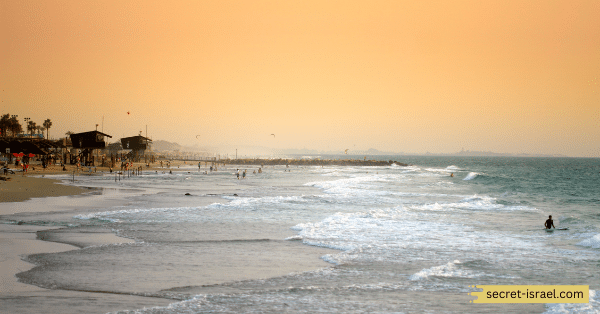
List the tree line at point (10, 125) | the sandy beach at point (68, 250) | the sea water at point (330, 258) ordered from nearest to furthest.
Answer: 1. the sandy beach at point (68, 250)
2. the sea water at point (330, 258)
3. the tree line at point (10, 125)

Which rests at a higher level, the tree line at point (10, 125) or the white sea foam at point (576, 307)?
the tree line at point (10, 125)

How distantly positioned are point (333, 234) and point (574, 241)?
32.2ft

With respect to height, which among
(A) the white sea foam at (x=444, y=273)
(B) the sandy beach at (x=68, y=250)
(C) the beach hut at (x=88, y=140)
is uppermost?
(C) the beach hut at (x=88, y=140)

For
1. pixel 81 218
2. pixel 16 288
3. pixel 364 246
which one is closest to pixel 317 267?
pixel 364 246

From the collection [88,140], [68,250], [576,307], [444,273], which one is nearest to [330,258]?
[444,273]

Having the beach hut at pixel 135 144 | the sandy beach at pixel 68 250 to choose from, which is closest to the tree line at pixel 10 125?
the beach hut at pixel 135 144

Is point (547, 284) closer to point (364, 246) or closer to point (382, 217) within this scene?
Result: point (364, 246)

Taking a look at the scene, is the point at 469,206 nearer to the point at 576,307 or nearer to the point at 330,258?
the point at 330,258

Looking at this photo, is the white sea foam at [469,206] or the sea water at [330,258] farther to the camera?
the white sea foam at [469,206]

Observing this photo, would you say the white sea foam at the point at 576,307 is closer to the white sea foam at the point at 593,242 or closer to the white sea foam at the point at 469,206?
the white sea foam at the point at 593,242

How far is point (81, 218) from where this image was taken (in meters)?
20.4

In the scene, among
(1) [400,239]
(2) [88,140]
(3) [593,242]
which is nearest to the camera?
(3) [593,242]

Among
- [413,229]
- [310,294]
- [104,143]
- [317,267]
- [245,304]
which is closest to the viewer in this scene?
[245,304]

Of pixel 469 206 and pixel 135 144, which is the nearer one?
pixel 469 206
